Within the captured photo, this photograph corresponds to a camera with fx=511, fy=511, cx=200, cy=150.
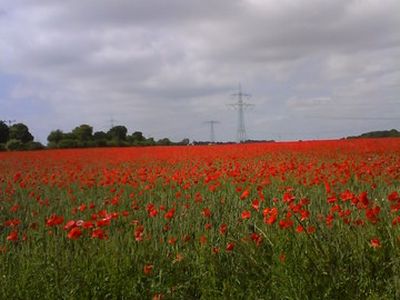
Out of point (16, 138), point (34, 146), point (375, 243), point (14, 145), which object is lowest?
point (375, 243)

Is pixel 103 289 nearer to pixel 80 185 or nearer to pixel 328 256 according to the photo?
pixel 328 256

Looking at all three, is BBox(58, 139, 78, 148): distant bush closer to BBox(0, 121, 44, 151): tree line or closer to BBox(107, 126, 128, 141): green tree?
BBox(0, 121, 44, 151): tree line

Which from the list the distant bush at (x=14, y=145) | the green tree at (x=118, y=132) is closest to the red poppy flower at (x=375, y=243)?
the distant bush at (x=14, y=145)

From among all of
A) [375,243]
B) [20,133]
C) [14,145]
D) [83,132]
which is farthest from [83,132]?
[375,243]

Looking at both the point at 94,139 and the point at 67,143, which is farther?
the point at 94,139

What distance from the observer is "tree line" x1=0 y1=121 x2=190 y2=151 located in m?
36.2

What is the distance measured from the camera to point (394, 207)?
13.8ft

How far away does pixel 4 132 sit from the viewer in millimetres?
39406

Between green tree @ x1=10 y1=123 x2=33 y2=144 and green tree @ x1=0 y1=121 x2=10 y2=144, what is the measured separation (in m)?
0.45

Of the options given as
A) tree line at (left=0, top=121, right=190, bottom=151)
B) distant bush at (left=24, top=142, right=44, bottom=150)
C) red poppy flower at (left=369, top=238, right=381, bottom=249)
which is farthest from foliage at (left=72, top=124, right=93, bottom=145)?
red poppy flower at (left=369, top=238, right=381, bottom=249)

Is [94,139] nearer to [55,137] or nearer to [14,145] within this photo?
[55,137]

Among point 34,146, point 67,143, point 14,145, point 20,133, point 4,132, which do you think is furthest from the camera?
point 20,133

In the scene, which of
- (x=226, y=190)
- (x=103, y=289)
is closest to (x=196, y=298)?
(x=103, y=289)

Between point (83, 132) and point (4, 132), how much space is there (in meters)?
6.18
